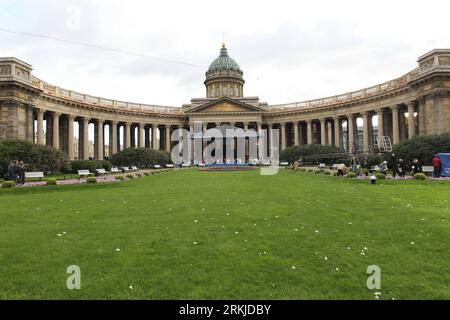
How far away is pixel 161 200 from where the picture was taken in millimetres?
14758

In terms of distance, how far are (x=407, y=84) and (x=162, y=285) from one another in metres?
50.4

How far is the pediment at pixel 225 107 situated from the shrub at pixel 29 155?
43360 millimetres

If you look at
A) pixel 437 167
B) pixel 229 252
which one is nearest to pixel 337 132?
pixel 437 167

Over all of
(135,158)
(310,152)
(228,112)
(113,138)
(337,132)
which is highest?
(228,112)

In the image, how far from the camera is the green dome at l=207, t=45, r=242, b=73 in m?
92.1

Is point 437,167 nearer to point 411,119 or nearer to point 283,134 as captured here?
point 411,119

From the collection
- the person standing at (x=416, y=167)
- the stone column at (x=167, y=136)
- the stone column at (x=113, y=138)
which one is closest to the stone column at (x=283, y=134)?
the stone column at (x=167, y=136)

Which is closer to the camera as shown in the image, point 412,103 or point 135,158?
point 412,103

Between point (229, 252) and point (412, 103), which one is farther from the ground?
point (412, 103)

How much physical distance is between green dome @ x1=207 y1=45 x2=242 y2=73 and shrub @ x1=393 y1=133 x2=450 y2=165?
66.7m

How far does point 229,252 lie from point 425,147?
3002 cm

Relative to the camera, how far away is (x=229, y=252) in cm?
664

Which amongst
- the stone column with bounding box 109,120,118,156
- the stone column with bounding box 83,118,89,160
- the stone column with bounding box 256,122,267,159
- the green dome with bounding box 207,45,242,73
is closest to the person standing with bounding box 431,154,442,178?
→ the stone column with bounding box 256,122,267,159
